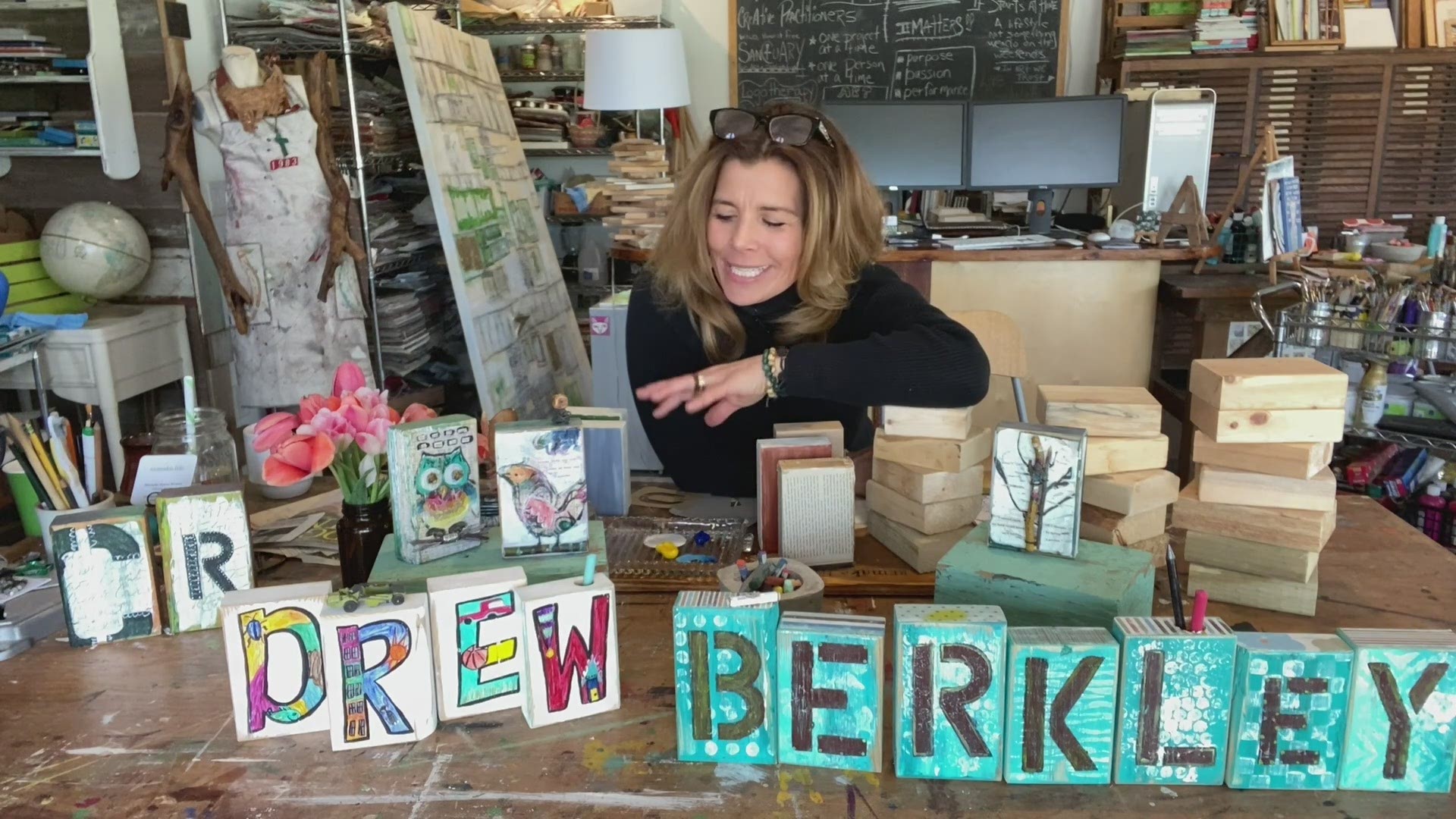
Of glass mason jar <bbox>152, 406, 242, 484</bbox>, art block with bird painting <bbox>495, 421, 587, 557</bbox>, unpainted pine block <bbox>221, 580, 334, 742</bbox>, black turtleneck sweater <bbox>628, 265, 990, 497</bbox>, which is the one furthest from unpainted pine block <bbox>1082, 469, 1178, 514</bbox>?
glass mason jar <bbox>152, 406, 242, 484</bbox>

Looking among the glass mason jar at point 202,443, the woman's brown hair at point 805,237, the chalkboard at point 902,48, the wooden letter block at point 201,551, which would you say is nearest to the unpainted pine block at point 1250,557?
the woman's brown hair at point 805,237

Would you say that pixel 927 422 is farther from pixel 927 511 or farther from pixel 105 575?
pixel 105 575

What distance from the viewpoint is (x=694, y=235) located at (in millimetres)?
1794

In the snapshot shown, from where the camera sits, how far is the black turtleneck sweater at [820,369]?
4.85 feet

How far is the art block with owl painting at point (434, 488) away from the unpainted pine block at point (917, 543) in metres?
0.51

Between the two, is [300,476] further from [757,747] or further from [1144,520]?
[1144,520]

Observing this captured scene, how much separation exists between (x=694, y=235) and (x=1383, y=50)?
11.6ft

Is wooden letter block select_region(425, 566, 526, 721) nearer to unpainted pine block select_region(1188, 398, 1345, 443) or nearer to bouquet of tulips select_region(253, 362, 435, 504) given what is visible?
bouquet of tulips select_region(253, 362, 435, 504)

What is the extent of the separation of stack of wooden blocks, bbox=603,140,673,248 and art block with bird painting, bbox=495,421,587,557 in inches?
110

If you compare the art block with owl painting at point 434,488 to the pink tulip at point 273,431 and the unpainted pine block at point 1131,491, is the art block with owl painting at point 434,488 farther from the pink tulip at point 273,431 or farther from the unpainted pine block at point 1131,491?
the unpainted pine block at point 1131,491

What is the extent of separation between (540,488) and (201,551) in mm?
389

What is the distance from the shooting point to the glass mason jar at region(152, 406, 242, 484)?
1357mm

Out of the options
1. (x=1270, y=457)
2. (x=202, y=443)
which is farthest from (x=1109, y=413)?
(x=202, y=443)

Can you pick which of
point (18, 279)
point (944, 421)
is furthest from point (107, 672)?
point (18, 279)
